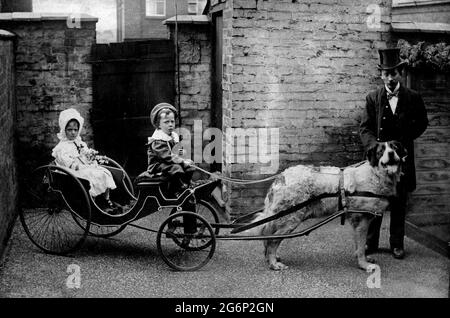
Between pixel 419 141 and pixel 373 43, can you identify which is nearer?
pixel 419 141

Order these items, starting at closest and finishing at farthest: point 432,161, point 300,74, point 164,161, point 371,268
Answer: point 371,268 → point 164,161 → point 432,161 → point 300,74

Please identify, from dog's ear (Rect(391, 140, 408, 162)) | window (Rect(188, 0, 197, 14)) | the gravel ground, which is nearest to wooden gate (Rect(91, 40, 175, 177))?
the gravel ground

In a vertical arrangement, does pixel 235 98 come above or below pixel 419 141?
above

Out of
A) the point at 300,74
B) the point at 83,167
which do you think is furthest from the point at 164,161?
the point at 300,74

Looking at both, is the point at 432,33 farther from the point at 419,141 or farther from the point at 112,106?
the point at 112,106

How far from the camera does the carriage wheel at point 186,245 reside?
6.10 meters

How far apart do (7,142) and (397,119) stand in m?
4.79

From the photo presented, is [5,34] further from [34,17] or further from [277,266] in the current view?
[277,266]

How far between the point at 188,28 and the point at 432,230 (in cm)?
455

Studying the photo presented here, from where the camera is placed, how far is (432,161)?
7.52 meters

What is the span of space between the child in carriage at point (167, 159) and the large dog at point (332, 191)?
2.98 ft

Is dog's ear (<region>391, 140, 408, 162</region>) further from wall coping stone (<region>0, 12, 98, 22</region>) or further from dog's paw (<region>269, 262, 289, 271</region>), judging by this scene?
wall coping stone (<region>0, 12, 98, 22</region>)

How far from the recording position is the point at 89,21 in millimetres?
8625
